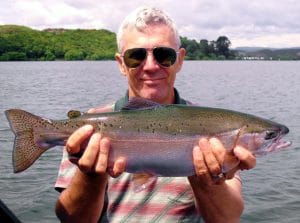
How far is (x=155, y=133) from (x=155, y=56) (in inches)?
37.5

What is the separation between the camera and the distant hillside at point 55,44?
130 m

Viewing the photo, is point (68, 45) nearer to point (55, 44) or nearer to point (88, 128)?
point (55, 44)

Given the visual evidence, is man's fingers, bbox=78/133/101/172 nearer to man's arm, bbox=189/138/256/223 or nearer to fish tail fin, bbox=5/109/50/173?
fish tail fin, bbox=5/109/50/173

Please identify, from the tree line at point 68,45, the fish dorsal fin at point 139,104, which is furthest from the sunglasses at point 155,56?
the tree line at point 68,45

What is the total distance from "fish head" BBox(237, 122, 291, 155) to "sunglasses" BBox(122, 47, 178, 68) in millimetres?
1052

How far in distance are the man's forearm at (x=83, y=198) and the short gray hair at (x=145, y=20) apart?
138 cm

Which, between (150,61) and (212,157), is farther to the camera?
(150,61)

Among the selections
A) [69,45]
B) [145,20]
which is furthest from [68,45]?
[145,20]

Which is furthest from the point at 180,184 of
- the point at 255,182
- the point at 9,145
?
the point at 9,145

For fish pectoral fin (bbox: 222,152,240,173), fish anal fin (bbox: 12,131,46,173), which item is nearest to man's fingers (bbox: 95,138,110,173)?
fish anal fin (bbox: 12,131,46,173)

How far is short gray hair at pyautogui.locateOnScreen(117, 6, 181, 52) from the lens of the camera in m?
4.48

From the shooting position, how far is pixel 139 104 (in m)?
3.86

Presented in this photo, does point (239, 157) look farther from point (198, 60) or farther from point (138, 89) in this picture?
point (198, 60)

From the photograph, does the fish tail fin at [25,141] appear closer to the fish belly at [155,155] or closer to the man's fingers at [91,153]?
the man's fingers at [91,153]
